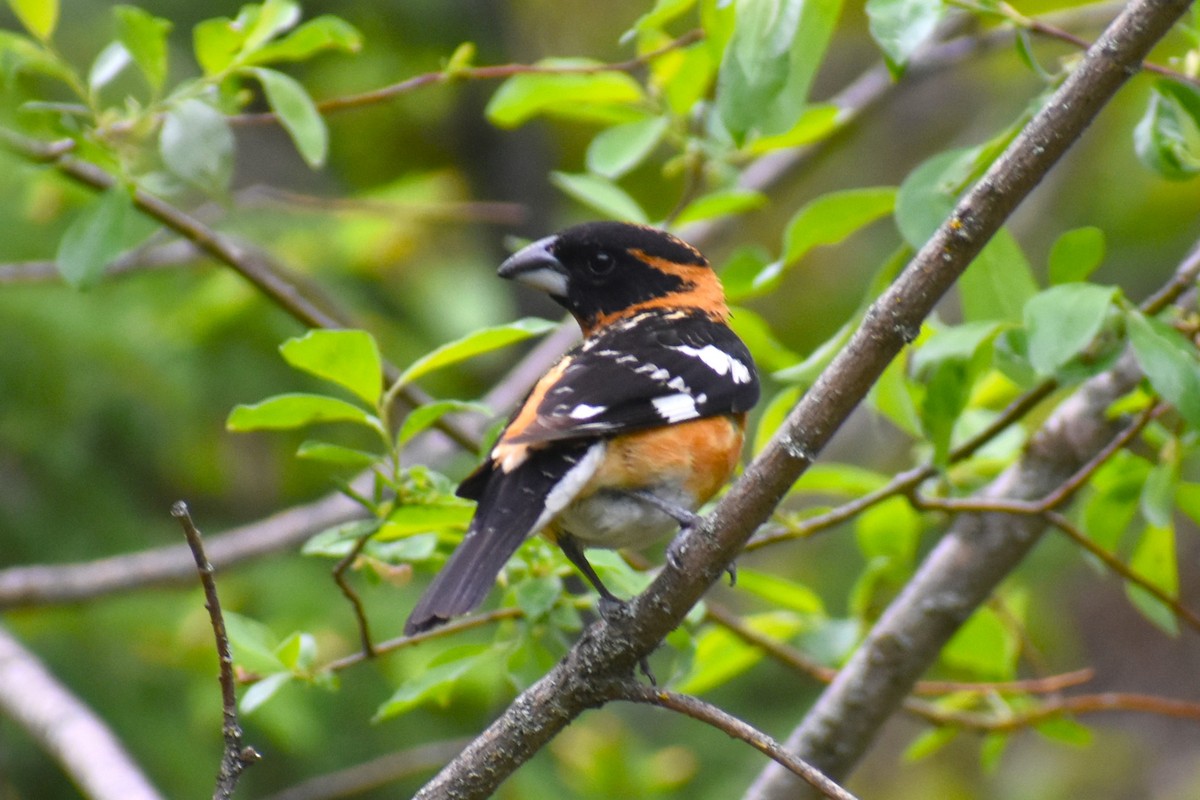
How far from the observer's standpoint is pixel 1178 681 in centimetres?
935

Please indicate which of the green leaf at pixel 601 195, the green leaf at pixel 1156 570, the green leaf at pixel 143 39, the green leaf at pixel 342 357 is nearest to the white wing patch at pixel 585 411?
the green leaf at pixel 342 357

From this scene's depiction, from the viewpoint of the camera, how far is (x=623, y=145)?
9.52ft

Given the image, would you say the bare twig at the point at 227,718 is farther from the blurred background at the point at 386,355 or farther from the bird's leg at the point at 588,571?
the blurred background at the point at 386,355

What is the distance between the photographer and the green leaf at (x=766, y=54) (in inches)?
86.7

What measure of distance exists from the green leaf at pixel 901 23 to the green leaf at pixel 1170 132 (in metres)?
0.45

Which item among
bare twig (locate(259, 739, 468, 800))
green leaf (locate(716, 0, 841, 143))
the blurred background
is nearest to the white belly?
green leaf (locate(716, 0, 841, 143))

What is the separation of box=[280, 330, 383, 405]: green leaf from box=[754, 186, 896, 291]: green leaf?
843 mm

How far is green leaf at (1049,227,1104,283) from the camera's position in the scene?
96.8 inches

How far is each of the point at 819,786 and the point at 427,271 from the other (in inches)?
179

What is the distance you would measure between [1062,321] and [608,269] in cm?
124

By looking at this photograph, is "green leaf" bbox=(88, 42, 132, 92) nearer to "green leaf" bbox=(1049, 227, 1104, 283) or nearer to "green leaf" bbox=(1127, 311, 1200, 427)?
"green leaf" bbox=(1049, 227, 1104, 283)

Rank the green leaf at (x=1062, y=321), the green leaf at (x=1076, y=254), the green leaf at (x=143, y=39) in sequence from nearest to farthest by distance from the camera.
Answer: the green leaf at (x=1062, y=321), the green leaf at (x=1076, y=254), the green leaf at (x=143, y=39)

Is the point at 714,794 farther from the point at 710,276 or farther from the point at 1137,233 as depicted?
the point at 1137,233

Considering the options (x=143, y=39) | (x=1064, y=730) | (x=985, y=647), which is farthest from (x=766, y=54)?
(x=1064, y=730)
